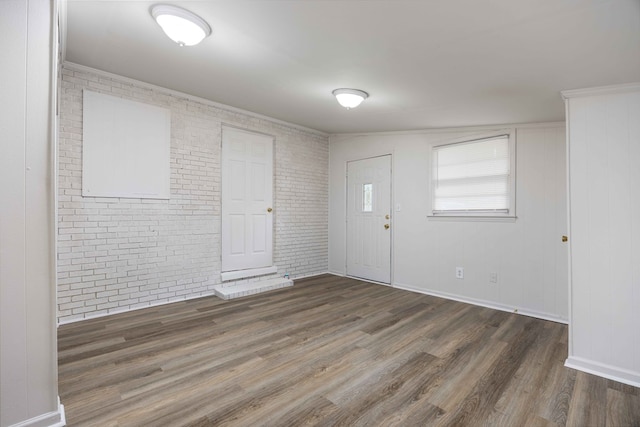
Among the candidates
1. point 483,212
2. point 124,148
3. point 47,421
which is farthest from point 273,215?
point 47,421

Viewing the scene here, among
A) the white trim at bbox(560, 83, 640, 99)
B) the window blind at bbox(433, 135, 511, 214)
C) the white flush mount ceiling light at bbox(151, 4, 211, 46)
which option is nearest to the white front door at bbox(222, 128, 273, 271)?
the white flush mount ceiling light at bbox(151, 4, 211, 46)

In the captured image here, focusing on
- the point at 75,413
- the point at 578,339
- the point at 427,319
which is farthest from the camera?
the point at 427,319

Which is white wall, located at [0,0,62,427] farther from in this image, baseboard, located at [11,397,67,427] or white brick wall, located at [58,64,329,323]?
white brick wall, located at [58,64,329,323]

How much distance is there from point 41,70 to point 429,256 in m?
4.50

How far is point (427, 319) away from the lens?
134 inches

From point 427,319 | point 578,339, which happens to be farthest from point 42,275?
point 578,339

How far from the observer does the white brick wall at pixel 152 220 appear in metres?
3.12

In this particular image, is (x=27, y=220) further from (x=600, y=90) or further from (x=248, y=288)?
(x=600, y=90)

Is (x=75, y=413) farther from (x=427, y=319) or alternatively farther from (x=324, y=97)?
(x=324, y=97)

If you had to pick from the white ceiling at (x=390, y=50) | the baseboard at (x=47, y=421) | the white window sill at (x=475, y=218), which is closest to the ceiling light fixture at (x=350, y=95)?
the white ceiling at (x=390, y=50)

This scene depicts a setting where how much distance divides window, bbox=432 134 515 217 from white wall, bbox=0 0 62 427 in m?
4.28

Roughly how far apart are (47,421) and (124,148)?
2709 millimetres

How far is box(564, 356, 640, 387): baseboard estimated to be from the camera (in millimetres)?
2240

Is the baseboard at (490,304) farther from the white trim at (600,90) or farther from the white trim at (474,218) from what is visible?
the white trim at (600,90)
